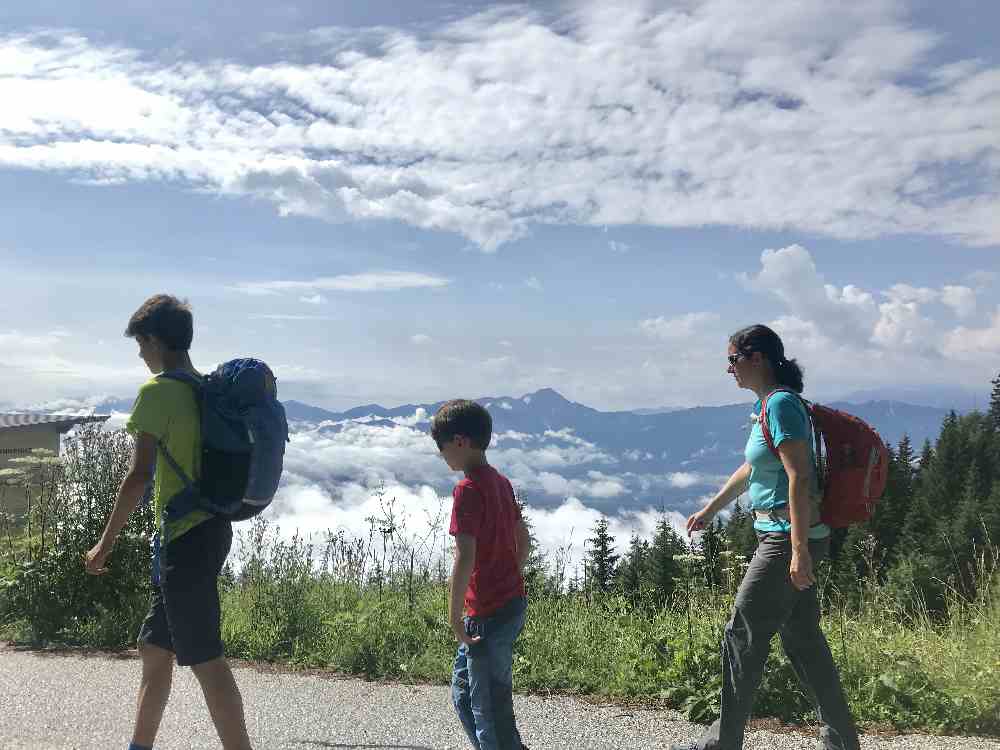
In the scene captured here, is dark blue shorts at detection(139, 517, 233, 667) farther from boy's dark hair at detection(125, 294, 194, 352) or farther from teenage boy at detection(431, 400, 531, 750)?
teenage boy at detection(431, 400, 531, 750)

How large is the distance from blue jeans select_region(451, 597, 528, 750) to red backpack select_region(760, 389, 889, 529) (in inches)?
51.3

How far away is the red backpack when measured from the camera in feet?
12.5

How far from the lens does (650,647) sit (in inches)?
214

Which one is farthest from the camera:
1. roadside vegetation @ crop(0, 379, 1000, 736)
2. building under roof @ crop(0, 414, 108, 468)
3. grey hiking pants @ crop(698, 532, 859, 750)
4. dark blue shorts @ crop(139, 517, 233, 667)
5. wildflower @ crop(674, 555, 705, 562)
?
building under roof @ crop(0, 414, 108, 468)

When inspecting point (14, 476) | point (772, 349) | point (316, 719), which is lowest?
point (316, 719)

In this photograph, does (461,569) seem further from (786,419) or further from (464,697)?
(786,419)

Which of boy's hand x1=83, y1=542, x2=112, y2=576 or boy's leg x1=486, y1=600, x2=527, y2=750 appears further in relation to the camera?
boy's hand x1=83, y1=542, x2=112, y2=576

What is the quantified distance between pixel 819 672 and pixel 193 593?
8.43 ft

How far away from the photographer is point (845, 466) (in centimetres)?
382

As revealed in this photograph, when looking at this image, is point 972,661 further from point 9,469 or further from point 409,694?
point 9,469

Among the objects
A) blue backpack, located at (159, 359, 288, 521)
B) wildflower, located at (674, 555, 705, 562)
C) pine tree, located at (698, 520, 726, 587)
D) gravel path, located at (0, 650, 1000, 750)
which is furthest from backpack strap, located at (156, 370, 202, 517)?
pine tree, located at (698, 520, 726, 587)

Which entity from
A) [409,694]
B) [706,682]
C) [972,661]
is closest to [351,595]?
[409,694]

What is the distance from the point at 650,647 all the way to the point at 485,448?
2.43 meters

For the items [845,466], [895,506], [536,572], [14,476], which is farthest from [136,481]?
[895,506]
